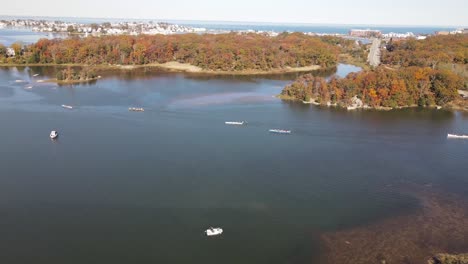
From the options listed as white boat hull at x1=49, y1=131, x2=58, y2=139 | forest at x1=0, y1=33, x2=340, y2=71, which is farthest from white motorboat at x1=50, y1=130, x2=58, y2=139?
forest at x1=0, y1=33, x2=340, y2=71

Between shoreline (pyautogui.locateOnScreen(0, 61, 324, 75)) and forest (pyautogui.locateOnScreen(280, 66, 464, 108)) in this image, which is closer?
forest (pyautogui.locateOnScreen(280, 66, 464, 108))

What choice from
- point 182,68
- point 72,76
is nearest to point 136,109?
point 72,76

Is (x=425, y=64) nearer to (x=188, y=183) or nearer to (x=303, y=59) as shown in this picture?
(x=303, y=59)

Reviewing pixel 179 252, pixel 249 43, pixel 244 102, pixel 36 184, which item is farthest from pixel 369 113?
pixel 249 43

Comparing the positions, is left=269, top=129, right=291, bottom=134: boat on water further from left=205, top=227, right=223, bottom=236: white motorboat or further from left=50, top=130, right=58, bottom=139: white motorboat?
left=50, top=130, right=58, bottom=139: white motorboat

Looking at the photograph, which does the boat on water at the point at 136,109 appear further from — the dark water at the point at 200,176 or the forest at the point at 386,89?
the forest at the point at 386,89
